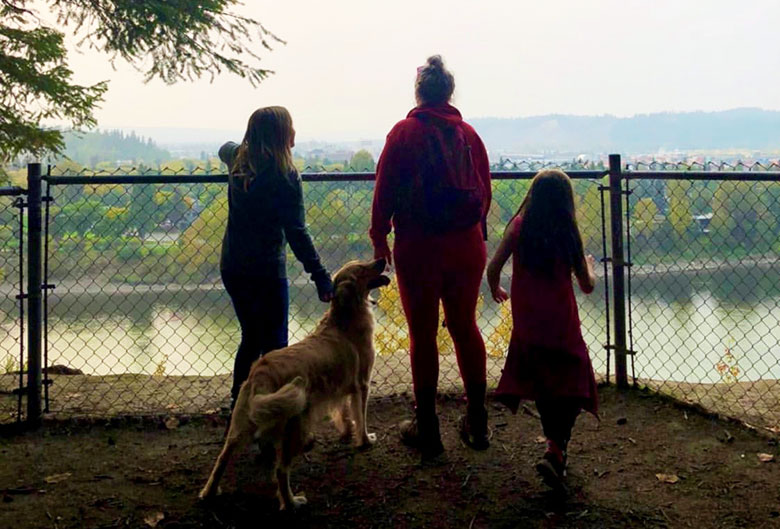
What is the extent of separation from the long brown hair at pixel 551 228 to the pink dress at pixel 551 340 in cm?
5

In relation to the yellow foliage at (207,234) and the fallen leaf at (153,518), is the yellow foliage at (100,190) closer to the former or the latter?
the yellow foliage at (207,234)

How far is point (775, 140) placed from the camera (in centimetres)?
3969

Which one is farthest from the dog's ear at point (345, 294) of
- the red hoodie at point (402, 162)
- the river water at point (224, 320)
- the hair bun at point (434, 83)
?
the river water at point (224, 320)

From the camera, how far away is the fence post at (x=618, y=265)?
4.96 metres

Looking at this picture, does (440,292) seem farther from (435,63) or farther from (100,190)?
(100,190)

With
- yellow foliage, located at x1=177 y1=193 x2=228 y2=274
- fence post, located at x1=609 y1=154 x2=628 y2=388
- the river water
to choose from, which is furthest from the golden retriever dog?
fence post, located at x1=609 y1=154 x2=628 y2=388

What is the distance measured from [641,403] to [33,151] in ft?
15.6

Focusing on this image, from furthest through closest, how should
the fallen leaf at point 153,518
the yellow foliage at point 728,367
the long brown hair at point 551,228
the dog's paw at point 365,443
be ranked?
1. the yellow foliage at point 728,367
2. the dog's paw at point 365,443
3. the long brown hair at point 551,228
4. the fallen leaf at point 153,518

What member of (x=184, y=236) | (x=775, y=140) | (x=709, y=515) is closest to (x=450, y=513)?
(x=709, y=515)

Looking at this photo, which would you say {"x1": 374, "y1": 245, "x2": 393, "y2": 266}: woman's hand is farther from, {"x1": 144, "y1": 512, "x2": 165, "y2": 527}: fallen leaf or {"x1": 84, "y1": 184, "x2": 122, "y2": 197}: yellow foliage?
{"x1": 84, "y1": 184, "x2": 122, "y2": 197}: yellow foliage

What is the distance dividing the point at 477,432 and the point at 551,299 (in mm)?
938

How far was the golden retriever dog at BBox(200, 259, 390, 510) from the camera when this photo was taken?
3.15m

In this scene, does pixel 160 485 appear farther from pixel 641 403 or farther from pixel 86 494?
pixel 641 403

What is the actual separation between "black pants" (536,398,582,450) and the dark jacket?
1348mm
